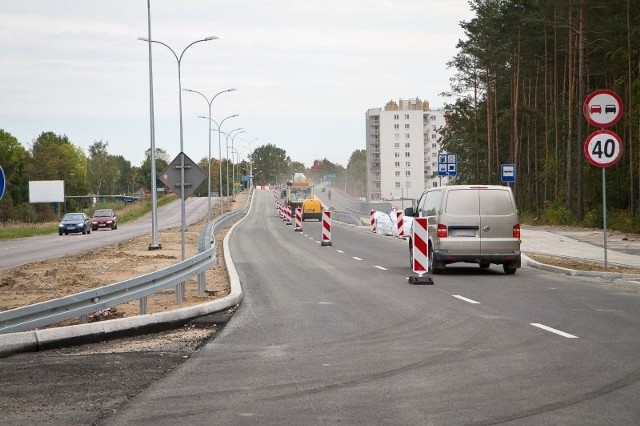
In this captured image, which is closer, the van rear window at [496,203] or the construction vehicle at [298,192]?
the van rear window at [496,203]

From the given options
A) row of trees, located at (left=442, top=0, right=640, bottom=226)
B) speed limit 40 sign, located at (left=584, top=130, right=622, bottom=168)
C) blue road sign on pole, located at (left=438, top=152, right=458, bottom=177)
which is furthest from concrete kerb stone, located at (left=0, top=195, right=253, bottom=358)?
row of trees, located at (left=442, top=0, right=640, bottom=226)

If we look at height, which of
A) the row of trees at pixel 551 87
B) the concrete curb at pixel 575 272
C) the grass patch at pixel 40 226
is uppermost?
the row of trees at pixel 551 87

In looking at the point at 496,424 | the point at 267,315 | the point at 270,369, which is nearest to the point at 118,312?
the point at 267,315

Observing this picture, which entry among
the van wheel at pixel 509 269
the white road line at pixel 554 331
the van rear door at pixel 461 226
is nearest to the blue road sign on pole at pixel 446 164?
the van wheel at pixel 509 269

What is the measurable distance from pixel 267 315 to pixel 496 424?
7630 mm

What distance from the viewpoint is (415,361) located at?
9422 millimetres

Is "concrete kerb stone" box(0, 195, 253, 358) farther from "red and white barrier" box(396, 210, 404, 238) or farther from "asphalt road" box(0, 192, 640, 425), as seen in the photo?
"red and white barrier" box(396, 210, 404, 238)

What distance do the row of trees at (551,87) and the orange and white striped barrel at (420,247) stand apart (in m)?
24.9

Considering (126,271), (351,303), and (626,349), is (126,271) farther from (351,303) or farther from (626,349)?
(626,349)

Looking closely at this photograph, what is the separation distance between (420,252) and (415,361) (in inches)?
391

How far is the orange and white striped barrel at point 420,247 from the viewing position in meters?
19.2

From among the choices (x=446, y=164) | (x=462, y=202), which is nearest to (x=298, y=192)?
(x=446, y=164)

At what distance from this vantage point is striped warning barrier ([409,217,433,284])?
19031mm

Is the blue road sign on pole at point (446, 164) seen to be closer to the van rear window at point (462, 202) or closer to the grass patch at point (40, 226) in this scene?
the van rear window at point (462, 202)
